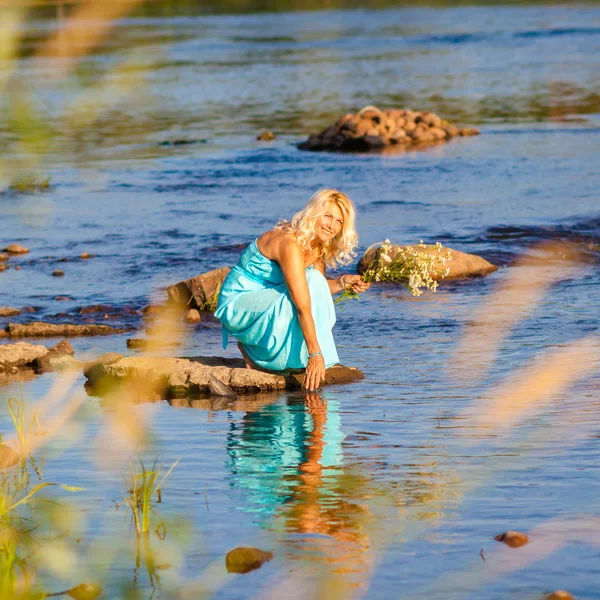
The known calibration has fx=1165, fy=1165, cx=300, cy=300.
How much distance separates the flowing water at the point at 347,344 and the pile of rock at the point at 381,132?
68 centimetres

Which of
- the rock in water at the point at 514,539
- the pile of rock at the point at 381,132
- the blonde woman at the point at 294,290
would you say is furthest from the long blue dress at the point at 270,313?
the pile of rock at the point at 381,132

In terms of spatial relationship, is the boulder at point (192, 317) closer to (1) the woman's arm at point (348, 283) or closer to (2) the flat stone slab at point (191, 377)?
(2) the flat stone slab at point (191, 377)

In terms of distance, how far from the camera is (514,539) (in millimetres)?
4371

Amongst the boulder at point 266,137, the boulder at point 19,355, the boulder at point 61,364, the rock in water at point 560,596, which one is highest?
the boulder at point 266,137

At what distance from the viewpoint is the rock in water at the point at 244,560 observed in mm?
4246

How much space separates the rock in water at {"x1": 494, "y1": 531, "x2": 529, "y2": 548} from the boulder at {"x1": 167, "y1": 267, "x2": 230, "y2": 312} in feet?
17.8

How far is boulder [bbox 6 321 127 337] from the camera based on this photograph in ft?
29.4

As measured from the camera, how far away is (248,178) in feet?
60.8

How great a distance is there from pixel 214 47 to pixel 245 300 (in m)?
49.3

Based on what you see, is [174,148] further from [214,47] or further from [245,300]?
[214,47]

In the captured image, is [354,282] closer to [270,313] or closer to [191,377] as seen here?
[270,313]

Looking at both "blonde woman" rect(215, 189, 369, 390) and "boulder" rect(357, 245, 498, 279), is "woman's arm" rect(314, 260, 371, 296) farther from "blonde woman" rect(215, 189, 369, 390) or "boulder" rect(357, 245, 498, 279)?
"boulder" rect(357, 245, 498, 279)

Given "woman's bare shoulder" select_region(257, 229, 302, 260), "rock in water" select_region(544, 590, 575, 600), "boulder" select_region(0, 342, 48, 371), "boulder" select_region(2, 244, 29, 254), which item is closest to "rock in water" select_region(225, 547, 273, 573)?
"rock in water" select_region(544, 590, 575, 600)

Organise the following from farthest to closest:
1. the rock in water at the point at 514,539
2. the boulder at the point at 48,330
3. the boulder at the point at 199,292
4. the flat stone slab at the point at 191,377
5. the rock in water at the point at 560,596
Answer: the boulder at the point at 199,292, the boulder at the point at 48,330, the flat stone slab at the point at 191,377, the rock in water at the point at 514,539, the rock in water at the point at 560,596
